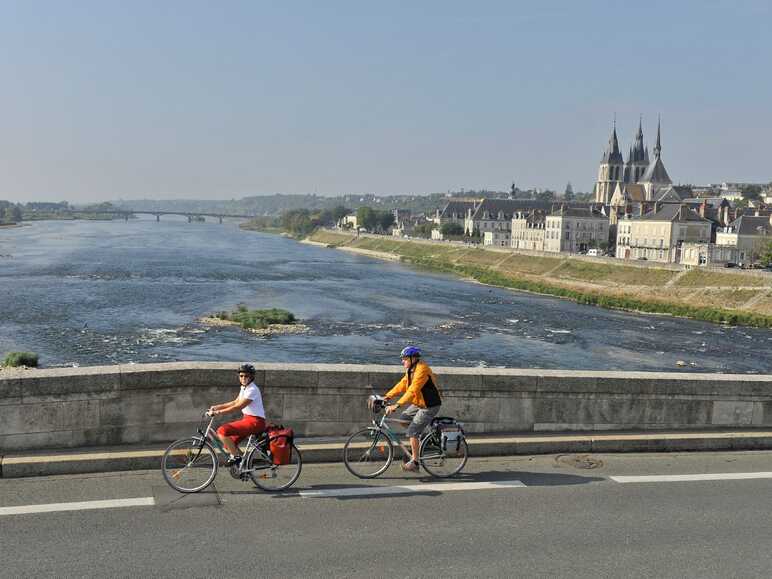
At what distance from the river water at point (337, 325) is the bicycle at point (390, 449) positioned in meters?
30.3

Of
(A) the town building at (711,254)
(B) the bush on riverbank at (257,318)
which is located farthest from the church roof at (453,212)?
(B) the bush on riverbank at (257,318)

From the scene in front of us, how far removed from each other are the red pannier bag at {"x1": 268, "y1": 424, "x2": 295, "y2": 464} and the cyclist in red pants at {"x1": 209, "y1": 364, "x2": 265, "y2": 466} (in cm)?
21

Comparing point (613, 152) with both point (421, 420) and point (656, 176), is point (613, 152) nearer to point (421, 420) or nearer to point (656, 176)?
point (656, 176)

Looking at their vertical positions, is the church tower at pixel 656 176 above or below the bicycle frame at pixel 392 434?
above

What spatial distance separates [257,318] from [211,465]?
45.3 meters

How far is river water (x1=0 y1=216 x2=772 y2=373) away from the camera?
4300 centimetres

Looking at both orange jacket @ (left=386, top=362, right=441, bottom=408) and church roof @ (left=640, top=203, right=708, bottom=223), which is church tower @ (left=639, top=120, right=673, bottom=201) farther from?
orange jacket @ (left=386, top=362, right=441, bottom=408)

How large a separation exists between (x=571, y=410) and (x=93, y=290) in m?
65.5

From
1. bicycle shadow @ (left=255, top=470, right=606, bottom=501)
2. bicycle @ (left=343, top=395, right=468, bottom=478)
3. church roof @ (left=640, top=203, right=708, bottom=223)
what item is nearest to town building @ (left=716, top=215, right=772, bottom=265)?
church roof @ (left=640, top=203, right=708, bottom=223)

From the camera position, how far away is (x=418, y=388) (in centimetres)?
986

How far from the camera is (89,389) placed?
9938 mm

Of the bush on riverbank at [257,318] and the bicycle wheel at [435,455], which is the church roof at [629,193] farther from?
the bicycle wheel at [435,455]

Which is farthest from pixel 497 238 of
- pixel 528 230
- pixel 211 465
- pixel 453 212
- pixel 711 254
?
pixel 211 465

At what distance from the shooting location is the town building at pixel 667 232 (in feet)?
355
